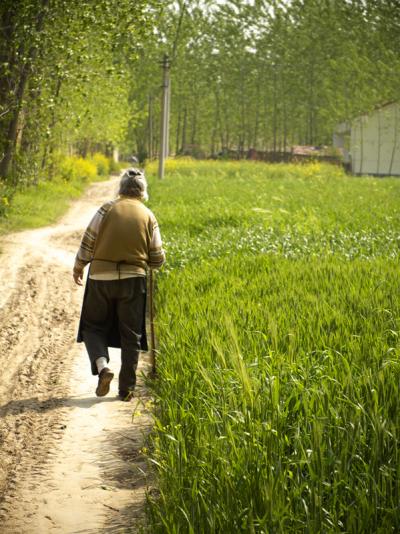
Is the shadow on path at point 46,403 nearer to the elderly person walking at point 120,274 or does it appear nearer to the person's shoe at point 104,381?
the person's shoe at point 104,381

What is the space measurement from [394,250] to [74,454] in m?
7.61

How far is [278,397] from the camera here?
4625mm

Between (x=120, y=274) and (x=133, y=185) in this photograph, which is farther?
(x=133, y=185)

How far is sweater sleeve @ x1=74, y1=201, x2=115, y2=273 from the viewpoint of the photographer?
6.87m

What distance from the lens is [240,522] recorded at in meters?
3.48

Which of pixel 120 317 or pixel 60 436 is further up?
pixel 120 317

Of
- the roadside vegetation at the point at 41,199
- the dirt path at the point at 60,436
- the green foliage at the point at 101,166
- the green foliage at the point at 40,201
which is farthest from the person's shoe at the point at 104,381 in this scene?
the green foliage at the point at 101,166

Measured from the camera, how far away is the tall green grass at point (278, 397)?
11.6ft

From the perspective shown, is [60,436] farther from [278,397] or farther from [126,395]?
→ [278,397]

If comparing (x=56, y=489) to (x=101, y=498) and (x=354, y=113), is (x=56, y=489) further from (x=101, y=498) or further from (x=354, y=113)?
(x=354, y=113)

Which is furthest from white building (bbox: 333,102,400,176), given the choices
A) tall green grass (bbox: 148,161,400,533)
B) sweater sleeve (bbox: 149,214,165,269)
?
sweater sleeve (bbox: 149,214,165,269)

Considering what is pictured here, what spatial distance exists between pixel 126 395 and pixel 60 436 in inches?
43.3

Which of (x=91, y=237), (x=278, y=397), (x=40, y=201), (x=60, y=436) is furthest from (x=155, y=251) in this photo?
(x=40, y=201)

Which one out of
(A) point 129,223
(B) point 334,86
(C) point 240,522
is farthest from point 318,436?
(B) point 334,86
